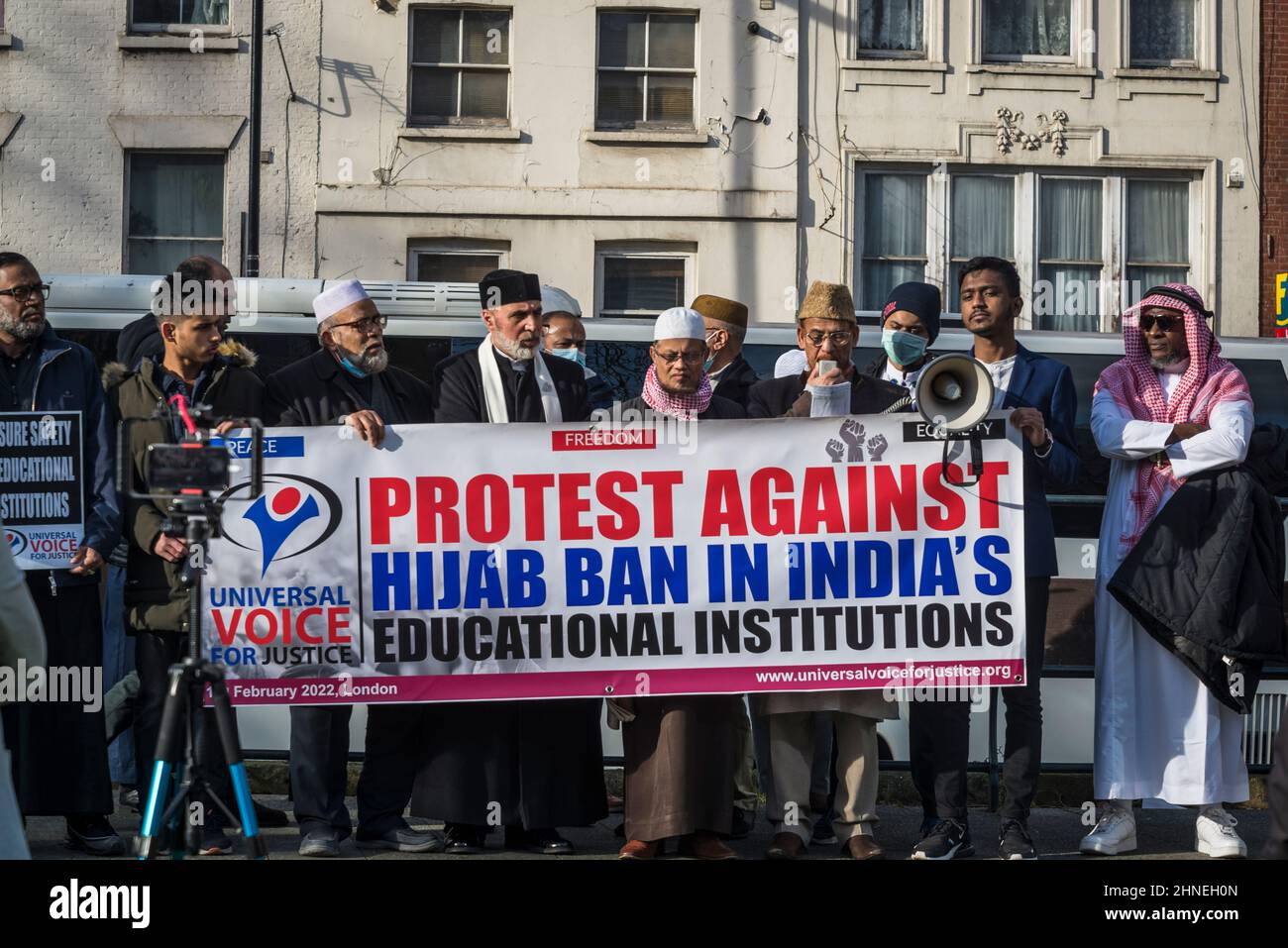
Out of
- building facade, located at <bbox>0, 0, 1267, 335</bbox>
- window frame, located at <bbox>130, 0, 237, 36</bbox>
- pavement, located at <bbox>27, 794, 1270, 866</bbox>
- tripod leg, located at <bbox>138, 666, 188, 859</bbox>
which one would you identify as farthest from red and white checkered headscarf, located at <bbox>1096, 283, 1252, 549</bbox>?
window frame, located at <bbox>130, 0, 237, 36</bbox>

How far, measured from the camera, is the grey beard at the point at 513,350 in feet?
26.2

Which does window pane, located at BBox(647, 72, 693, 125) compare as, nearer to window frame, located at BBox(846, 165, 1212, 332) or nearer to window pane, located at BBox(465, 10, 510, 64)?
window pane, located at BBox(465, 10, 510, 64)

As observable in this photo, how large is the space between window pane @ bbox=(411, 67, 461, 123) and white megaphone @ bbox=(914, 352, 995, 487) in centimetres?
1460

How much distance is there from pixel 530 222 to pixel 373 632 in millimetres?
13977

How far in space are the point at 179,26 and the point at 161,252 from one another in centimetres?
262

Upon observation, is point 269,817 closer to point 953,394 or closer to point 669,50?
point 953,394

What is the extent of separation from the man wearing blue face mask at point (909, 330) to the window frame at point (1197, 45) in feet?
46.1

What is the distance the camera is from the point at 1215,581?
7746 mm

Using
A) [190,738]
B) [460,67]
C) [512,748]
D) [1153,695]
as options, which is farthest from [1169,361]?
[460,67]

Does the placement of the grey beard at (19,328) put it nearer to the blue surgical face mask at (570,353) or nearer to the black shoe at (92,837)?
the black shoe at (92,837)

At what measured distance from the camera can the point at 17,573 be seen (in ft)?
12.9

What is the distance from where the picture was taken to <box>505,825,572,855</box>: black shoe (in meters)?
7.82
